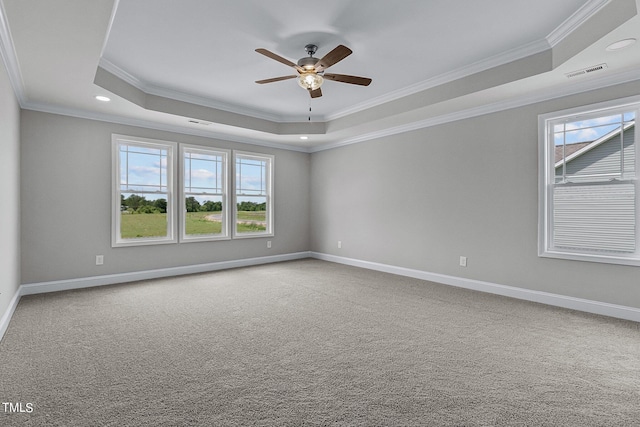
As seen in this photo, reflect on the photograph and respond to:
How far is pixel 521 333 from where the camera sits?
294cm

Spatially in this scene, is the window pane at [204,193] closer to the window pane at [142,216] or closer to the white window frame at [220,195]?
the white window frame at [220,195]

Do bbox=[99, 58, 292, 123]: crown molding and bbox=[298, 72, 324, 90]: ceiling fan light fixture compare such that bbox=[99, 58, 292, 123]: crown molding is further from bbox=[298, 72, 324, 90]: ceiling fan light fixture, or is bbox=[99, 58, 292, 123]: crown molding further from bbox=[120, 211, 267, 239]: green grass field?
bbox=[298, 72, 324, 90]: ceiling fan light fixture

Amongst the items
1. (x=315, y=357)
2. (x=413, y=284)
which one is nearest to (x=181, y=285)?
(x=315, y=357)

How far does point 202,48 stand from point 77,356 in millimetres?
2994

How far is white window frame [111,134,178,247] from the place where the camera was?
477 cm

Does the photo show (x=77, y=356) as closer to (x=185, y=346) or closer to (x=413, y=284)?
(x=185, y=346)

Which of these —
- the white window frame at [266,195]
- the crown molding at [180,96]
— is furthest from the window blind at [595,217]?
the white window frame at [266,195]

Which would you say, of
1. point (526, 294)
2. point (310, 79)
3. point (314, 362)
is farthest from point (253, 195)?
point (526, 294)

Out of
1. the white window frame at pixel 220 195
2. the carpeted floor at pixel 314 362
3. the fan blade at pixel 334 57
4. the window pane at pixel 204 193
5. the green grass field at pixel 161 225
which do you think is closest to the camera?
the carpeted floor at pixel 314 362

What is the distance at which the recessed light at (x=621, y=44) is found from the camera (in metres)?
2.60

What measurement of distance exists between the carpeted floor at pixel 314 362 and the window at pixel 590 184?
2.53 ft

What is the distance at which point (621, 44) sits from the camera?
265 cm

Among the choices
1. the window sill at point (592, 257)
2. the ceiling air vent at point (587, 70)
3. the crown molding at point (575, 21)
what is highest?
the crown molding at point (575, 21)

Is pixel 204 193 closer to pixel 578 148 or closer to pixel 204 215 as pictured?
pixel 204 215
